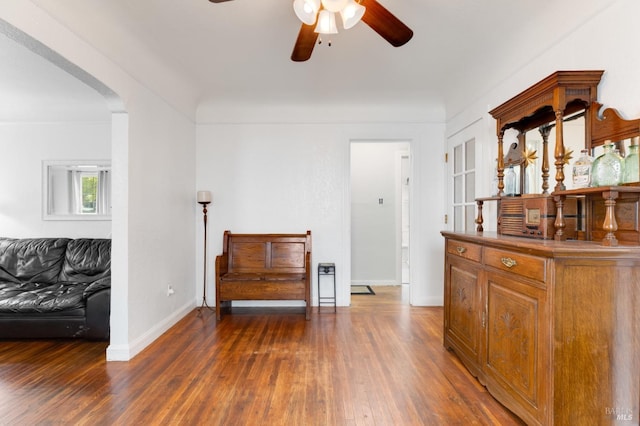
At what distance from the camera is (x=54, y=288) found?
10.6 ft

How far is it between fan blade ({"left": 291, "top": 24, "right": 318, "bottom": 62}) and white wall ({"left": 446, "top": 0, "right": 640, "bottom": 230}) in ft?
5.15

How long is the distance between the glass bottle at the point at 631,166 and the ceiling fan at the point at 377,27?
1.24 meters

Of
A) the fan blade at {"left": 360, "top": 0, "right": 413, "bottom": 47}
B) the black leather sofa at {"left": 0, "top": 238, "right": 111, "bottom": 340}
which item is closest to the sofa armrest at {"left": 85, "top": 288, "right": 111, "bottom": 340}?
the black leather sofa at {"left": 0, "top": 238, "right": 111, "bottom": 340}

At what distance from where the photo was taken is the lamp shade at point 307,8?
1.65m

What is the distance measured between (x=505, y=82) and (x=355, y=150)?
8.73 ft

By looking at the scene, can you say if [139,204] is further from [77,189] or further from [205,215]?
[77,189]

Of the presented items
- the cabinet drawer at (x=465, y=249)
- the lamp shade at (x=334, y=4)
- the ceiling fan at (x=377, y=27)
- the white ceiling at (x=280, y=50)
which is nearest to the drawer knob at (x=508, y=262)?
the cabinet drawer at (x=465, y=249)

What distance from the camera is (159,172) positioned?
316cm

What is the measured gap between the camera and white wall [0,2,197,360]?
2.49 metres

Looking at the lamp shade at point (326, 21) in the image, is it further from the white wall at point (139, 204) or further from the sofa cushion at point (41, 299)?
the sofa cushion at point (41, 299)

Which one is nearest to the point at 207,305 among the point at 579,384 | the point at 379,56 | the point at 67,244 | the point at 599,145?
the point at 67,244

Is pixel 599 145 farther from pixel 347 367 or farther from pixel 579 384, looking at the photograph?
pixel 347 367

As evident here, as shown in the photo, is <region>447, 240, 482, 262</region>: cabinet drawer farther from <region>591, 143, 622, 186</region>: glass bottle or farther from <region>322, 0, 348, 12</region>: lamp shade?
<region>322, 0, 348, 12</region>: lamp shade

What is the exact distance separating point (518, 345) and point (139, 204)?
2836 millimetres
